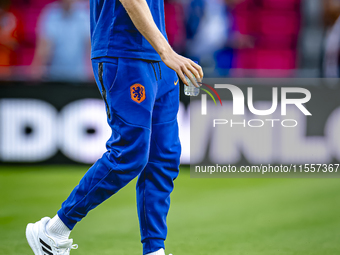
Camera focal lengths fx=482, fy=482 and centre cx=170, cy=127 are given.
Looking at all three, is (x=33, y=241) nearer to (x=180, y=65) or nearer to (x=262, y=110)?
(x=180, y=65)

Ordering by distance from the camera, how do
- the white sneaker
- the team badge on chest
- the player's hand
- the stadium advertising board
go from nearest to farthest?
1. the player's hand
2. the team badge on chest
3. the white sneaker
4. the stadium advertising board

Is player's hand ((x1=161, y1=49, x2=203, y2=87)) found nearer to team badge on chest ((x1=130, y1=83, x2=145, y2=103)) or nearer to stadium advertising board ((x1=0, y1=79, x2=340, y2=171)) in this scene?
team badge on chest ((x1=130, y1=83, x2=145, y2=103))

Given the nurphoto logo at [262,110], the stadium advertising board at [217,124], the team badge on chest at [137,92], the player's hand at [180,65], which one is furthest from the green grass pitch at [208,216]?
the player's hand at [180,65]

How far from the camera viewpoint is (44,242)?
7.82ft

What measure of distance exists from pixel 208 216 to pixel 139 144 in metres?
1.61

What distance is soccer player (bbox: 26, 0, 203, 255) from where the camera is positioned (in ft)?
6.91

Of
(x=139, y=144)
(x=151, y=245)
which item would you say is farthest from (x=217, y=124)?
(x=139, y=144)

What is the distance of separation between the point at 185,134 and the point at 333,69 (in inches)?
82.1

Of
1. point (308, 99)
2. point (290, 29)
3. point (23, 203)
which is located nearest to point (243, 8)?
point (290, 29)

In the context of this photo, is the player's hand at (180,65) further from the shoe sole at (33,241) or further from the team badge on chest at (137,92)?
the shoe sole at (33,241)

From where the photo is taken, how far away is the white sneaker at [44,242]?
2.36 meters

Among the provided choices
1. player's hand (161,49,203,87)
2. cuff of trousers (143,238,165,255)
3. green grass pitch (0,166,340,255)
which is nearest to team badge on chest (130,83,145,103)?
player's hand (161,49,203,87)

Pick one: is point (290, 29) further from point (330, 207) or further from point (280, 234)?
point (280, 234)

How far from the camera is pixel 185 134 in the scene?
5414mm
